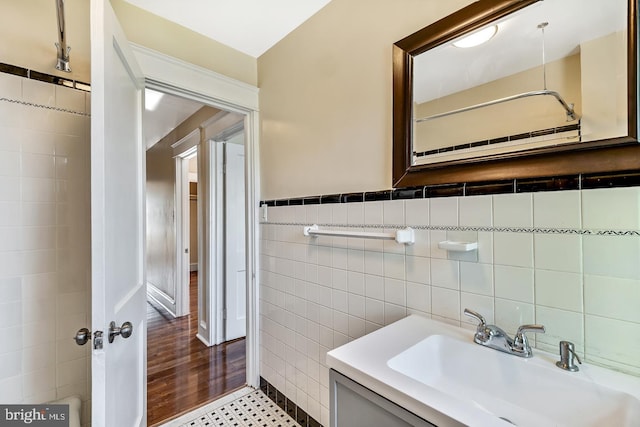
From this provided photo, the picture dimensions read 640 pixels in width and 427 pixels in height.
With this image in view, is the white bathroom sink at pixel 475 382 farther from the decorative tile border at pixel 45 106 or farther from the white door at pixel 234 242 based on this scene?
the white door at pixel 234 242

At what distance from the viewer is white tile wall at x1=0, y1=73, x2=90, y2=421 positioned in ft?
4.03

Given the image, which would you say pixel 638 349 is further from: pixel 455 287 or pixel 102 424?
pixel 102 424

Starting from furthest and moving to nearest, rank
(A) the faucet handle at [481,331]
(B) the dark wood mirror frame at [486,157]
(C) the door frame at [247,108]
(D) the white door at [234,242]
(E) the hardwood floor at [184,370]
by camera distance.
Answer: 1. (D) the white door at [234,242]
2. (E) the hardwood floor at [184,370]
3. (C) the door frame at [247,108]
4. (A) the faucet handle at [481,331]
5. (B) the dark wood mirror frame at [486,157]

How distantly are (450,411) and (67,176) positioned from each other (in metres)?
1.76

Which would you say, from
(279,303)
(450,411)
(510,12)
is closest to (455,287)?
(450,411)

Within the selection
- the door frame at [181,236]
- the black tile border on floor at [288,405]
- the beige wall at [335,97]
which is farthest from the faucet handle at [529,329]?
the door frame at [181,236]

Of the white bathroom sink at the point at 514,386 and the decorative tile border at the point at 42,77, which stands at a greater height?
the decorative tile border at the point at 42,77

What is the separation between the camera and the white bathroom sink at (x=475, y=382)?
0.65 m

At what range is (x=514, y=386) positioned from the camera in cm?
82

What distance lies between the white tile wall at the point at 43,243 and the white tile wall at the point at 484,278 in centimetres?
109

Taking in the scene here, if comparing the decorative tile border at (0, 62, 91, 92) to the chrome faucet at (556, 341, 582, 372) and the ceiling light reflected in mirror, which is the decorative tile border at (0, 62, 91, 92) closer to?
the ceiling light reflected in mirror

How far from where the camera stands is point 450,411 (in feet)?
2.00

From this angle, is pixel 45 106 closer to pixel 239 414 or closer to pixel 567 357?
pixel 239 414

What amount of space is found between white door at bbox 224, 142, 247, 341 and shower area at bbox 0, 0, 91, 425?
148cm
